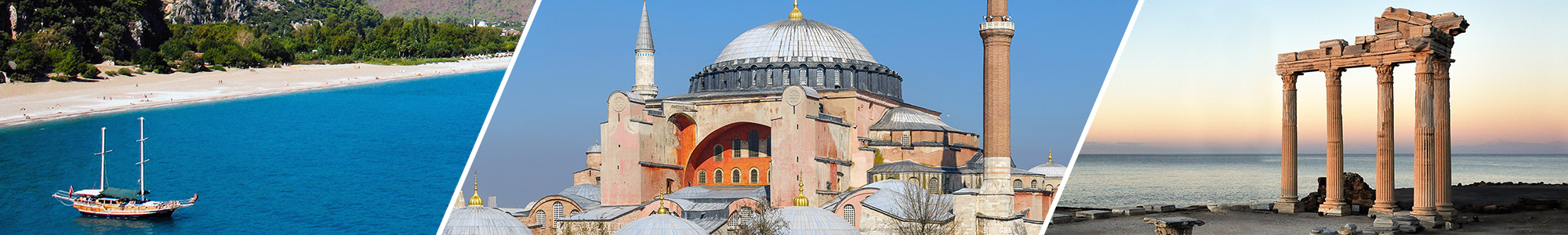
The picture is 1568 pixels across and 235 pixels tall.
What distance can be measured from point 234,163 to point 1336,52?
50.9 feet

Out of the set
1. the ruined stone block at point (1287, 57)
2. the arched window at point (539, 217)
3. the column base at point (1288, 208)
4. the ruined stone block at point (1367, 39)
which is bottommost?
the arched window at point (539, 217)

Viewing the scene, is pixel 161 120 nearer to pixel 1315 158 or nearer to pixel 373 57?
pixel 373 57

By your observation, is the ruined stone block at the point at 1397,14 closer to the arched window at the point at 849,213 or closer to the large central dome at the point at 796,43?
the arched window at the point at 849,213

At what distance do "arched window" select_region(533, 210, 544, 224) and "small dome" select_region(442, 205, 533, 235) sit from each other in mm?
4596

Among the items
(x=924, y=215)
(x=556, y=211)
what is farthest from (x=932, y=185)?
(x=556, y=211)

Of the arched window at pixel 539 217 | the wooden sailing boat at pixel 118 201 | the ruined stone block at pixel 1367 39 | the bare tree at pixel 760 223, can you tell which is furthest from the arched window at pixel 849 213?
the ruined stone block at pixel 1367 39

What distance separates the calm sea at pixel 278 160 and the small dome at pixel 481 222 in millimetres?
3879

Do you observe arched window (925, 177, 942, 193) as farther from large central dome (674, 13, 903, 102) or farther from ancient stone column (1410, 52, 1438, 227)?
ancient stone column (1410, 52, 1438, 227)

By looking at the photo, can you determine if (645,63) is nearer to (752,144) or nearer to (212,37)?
(752,144)

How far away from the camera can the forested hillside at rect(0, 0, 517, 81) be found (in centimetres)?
2498

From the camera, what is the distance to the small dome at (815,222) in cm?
3078

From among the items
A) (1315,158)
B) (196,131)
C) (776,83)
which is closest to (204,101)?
(196,131)

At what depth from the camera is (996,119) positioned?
32.8 meters

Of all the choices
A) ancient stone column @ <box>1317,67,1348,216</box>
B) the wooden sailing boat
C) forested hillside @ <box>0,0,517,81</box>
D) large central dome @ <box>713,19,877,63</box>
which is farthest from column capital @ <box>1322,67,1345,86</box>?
large central dome @ <box>713,19,877,63</box>
